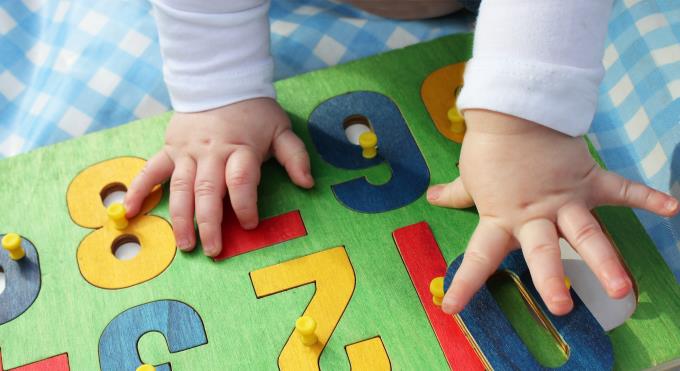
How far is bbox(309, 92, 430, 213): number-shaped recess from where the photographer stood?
0.69 meters

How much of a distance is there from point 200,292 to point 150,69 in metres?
0.33

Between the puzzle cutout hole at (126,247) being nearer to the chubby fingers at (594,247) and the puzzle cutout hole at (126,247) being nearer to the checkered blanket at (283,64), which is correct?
the checkered blanket at (283,64)

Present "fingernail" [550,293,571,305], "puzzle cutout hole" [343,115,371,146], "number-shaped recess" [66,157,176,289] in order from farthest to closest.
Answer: "puzzle cutout hole" [343,115,371,146]
"number-shaped recess" [66,157,176,289]
"fingernail" [550,293,571,305]

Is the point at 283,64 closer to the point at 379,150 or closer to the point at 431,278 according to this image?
the point at 379,150

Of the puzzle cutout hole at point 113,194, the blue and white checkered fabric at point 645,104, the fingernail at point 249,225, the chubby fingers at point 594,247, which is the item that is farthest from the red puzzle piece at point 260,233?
the blue and white checkered fabric at point 645,104

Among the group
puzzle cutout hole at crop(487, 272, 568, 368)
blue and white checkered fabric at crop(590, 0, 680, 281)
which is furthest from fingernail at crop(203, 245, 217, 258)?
blue and white checkered fabric at crop(590, 0, 680, 281)

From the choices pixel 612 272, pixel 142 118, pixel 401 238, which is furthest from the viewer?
pixel 142 118

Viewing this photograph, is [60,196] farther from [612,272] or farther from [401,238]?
[612,272]

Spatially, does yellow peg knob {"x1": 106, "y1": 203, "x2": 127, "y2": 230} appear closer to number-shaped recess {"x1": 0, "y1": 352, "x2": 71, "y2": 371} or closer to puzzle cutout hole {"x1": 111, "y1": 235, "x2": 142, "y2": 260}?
puzzle cutout hole {"x1": 111, "y1": 235, "x2": 142, "y2": 260}

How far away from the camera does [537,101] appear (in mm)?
572

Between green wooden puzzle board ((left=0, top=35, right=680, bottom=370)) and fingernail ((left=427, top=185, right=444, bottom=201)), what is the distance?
0.4 inches

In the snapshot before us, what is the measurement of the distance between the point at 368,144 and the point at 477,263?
0.18 metres

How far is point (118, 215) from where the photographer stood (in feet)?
2.20

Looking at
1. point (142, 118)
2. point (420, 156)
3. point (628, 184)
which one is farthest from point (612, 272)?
point (142, 118)
